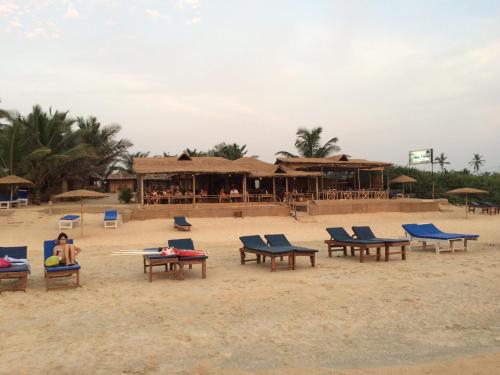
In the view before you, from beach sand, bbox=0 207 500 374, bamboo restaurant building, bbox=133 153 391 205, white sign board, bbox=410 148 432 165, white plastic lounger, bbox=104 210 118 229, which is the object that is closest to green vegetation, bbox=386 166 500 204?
white sign board, bbox=410 148 432 165

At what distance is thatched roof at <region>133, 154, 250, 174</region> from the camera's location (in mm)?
23234

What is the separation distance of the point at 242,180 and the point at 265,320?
894 inches

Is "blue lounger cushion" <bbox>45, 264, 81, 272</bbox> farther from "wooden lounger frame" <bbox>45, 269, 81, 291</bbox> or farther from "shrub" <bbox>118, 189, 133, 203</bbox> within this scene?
"shrub" <bbox>118, 189, 133, 203</bbox>

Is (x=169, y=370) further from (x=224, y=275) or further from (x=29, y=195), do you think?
(x=29, y=195)

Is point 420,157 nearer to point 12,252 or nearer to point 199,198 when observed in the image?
point 199,198

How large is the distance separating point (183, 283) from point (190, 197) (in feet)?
48.3

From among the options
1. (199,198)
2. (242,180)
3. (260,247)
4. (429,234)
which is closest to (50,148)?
(199,198)

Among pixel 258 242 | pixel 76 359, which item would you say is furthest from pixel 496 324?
pixel 258 242

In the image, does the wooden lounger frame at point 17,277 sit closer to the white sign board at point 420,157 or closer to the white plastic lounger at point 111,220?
the white plastic lounger at point 111,220

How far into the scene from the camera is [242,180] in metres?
28.9

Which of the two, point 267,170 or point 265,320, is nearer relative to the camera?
point 265,320

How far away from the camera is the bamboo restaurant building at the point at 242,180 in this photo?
23984 millimetres

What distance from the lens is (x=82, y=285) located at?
8.75m

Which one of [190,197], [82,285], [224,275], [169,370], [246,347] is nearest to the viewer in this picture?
[169,370]
